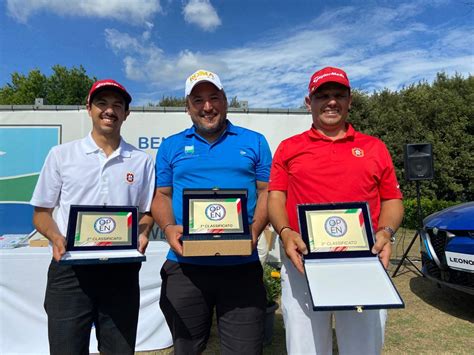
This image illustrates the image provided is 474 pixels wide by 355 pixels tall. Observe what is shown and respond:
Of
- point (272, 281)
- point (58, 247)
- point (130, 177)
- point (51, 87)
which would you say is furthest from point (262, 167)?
point (51, 87)

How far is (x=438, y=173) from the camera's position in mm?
15344

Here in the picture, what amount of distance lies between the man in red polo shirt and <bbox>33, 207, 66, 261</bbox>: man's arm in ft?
3.74

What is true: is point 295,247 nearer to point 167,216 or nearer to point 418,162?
point 167,216

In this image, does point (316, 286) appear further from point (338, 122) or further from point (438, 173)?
point (438, 173)

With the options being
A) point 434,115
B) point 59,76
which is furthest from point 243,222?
point 59,76

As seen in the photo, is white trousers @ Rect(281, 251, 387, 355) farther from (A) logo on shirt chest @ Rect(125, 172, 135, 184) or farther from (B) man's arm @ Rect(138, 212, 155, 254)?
(A) logo on shirt chest @ Rect(125, 172, 135, 184)

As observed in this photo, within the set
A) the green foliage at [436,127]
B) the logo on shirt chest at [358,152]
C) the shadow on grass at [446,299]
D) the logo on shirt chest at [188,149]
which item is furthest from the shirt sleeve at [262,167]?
the green foliage at [436,127]

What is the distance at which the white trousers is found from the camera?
1.94 meters

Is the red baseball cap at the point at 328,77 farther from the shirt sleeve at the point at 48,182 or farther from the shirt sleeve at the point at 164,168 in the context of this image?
the shirt sleeve at the point at 48,182

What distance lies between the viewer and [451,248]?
14.2 ft

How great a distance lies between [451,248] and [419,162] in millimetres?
2554

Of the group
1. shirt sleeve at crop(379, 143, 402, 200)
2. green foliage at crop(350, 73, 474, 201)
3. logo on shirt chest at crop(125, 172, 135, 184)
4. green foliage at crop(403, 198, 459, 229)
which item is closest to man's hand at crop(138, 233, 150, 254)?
logo on shirt chest at crop(125, 172, 135, 184)

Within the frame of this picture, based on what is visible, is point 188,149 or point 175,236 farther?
point 188,149

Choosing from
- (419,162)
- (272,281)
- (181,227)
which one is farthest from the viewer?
(419,162)
